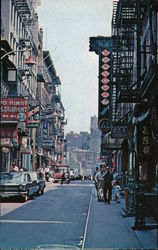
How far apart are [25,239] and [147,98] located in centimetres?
902

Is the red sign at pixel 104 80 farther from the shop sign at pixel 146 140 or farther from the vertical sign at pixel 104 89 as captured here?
the shop sign at pixel 146 140

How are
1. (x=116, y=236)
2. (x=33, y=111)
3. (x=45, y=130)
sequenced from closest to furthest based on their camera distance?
(x=116, y=236), (x=33, y=111), (x=45, y=130)

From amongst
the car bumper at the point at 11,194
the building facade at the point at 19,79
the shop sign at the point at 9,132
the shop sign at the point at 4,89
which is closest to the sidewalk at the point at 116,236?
the shop sign at the point at 9,132


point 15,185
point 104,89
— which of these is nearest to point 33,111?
point 104,89

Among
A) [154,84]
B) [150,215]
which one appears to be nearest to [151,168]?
[154,84]

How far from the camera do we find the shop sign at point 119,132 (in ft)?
84.5

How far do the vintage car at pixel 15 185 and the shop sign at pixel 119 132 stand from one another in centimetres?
533

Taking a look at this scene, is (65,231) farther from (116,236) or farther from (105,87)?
(105,87)

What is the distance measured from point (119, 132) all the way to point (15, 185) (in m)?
5.97

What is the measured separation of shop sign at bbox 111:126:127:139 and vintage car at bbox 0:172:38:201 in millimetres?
5331

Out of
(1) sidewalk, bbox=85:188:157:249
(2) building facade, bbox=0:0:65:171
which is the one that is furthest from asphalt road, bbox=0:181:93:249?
(2) building facade, bbox=0:0:65:171

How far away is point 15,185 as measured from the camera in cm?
2595

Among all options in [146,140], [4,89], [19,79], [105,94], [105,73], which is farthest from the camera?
[19,79]

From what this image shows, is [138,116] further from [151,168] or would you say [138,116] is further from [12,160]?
[12,160]
